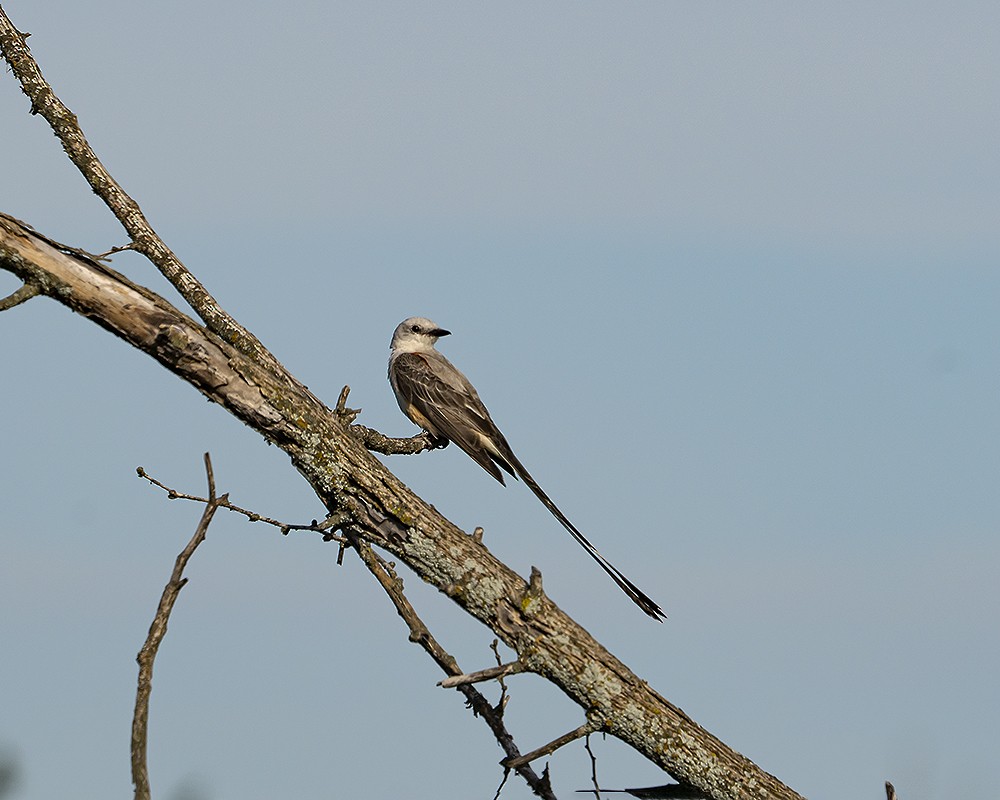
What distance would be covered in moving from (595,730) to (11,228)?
3197 millimetres

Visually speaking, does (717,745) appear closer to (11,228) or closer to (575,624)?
(575,624)

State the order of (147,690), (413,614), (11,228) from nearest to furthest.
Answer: (147,690) → (11,228) → (413,614)

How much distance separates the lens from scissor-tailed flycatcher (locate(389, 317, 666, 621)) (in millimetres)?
9438

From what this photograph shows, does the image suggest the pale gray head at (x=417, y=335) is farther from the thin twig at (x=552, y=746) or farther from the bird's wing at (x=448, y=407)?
the thin twig at (x=552, y=746)

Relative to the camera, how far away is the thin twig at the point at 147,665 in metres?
4.48

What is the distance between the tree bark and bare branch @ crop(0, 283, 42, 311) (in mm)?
61

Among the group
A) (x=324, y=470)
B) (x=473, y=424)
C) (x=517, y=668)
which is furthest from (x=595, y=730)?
(x=473, y=424)

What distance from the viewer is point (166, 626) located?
461cm

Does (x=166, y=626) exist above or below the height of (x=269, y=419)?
below

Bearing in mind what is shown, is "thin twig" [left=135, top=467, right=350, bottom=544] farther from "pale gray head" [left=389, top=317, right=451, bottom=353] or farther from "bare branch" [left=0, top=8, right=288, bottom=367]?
"pale gray head" [left=389, top=317, right=451, bottom=353]

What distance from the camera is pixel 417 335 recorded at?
11500mm

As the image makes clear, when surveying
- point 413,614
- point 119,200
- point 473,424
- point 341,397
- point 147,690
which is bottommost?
point 147,690

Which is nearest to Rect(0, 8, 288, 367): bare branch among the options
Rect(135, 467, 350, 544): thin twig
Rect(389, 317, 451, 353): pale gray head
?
Rect(135, 467, 350, 544): thin twig

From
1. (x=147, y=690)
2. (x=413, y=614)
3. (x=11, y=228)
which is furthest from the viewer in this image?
(x=413, y=614)
